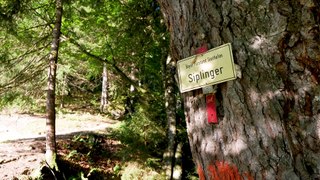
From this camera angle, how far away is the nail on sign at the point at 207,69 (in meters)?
1.37

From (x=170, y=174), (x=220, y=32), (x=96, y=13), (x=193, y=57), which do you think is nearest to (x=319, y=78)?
(x=220, y=32)

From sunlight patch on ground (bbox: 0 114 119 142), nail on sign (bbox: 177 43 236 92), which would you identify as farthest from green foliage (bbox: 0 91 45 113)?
nail on sign (bbox: 177 43 236 92)

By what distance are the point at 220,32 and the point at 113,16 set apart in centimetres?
736

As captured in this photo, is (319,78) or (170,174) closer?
(319,78)

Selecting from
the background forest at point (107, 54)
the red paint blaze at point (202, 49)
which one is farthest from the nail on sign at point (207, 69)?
the background forest at point (107, 54)

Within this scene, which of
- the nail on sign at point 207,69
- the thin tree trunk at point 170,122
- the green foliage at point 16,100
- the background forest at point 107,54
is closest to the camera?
the nail on sign at point 207,69

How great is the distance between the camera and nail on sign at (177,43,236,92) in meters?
1.37

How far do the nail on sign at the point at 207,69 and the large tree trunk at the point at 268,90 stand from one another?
0.11 feet

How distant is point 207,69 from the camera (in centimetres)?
145

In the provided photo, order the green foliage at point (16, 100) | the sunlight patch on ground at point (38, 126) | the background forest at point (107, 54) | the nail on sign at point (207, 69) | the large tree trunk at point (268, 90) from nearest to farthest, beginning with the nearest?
1. the large tree trunk at point (268, 90)
2. the nail on sign at point (207, 69)
3. the green foliage at point (16, 100)
4. the background forest at point (107, 54)
5. the sunlight patch on ground at point (38, 126)

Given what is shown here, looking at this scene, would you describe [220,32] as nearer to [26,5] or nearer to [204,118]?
[204,118]

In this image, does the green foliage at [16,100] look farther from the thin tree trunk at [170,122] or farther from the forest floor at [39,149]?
the thin tree trunk at [170,122]

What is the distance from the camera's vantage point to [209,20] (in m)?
1.42

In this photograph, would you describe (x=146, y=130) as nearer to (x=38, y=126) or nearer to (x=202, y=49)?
(x=38, y=126)
